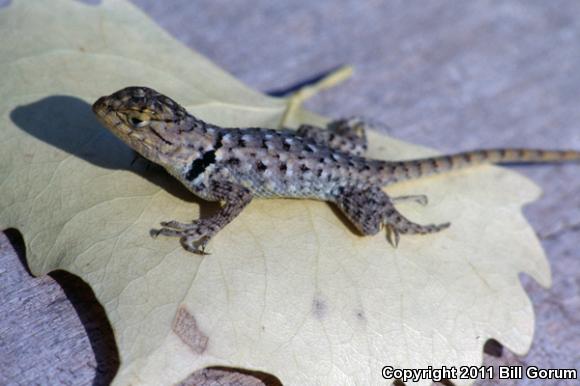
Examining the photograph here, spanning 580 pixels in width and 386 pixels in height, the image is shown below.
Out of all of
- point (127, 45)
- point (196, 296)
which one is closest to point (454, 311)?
point (196, 296)

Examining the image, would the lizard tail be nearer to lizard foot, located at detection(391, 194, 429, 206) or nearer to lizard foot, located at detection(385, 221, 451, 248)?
lizard foot, located at detection(391, 194, 429, 206)

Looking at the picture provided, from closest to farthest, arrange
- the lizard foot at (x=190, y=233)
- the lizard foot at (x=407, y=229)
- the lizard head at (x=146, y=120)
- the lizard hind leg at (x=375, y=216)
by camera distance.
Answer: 1. the lizard foot at (x=190, y=233)
2. the lizard head at (x=146, y=120)
3. the lizard hind leg at (x=375, y=216)
4. the lizard foot at (x=407, y=229)

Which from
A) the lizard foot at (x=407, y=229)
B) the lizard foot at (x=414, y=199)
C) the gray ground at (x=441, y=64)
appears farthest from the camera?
the gray ground at (x=441, y=64)

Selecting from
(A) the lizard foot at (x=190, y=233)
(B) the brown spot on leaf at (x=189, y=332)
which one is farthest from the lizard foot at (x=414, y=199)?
(B) the brown spot on leaf at (x=189, y=332)

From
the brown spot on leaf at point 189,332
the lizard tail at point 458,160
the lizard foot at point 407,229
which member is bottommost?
the brown spot on leaf at point 189,332

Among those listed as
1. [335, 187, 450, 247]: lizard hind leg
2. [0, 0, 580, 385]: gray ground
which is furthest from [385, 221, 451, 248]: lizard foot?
[0, 0, 580, 385]: gray ground

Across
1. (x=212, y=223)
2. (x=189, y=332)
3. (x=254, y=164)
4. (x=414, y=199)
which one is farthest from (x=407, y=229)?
(x=189, y=332)

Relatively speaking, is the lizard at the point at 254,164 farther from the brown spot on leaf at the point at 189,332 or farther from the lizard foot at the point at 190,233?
the brown spot on leaf at the point at 189,332

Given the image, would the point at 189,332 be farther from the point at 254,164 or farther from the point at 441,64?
the point at 441,64
